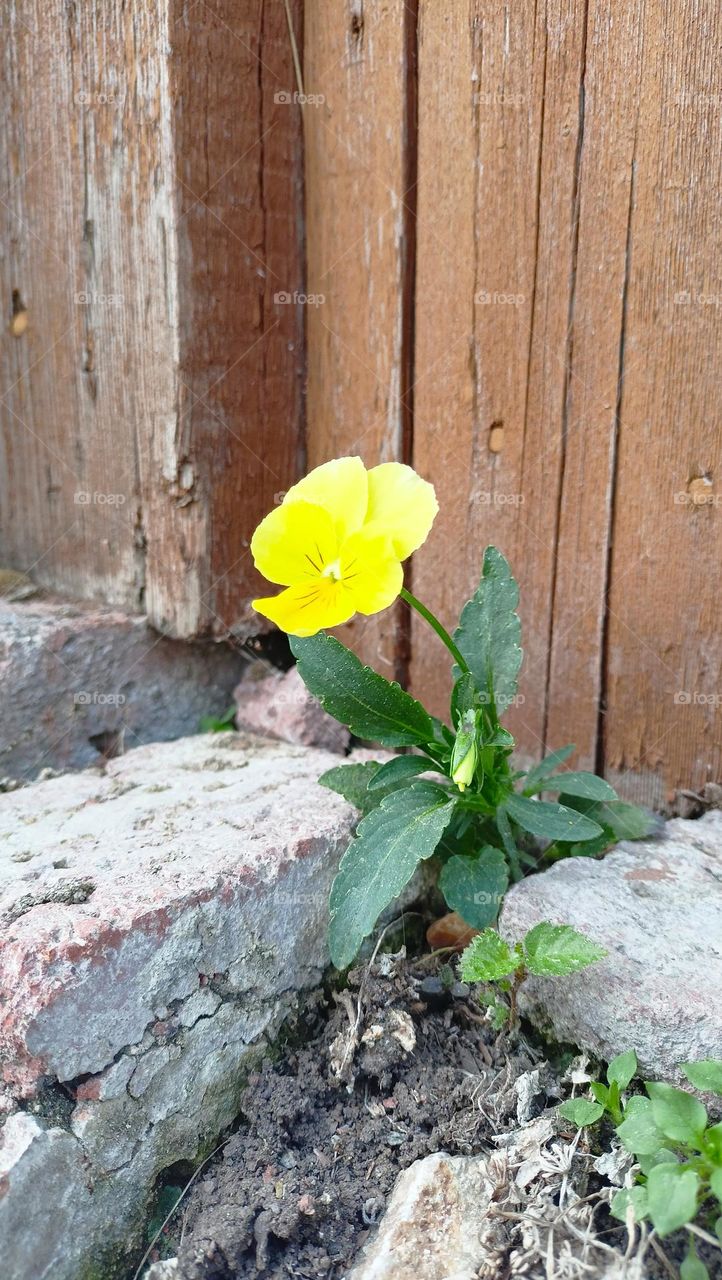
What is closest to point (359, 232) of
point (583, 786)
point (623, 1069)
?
point (583, 786)

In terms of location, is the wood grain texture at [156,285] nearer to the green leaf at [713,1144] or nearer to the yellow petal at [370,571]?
the yellow petal at [370,571]

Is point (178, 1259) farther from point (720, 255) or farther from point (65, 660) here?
point (720, 255)

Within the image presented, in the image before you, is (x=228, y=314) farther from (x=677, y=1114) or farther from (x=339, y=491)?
(x=677, y=1114)

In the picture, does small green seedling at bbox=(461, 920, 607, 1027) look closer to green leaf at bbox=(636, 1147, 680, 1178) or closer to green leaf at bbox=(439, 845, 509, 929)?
green leaf at bbox=(439, 845, 509, 929)

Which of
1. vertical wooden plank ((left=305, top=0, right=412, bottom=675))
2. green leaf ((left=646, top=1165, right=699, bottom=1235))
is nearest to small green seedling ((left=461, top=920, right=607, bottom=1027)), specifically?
green leaf ((left=646, top=1165, right=699, bottom=1235))

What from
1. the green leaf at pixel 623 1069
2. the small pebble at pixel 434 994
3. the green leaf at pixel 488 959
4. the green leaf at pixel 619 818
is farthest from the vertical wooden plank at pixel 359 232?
the green leaf at pixel 623 1069
